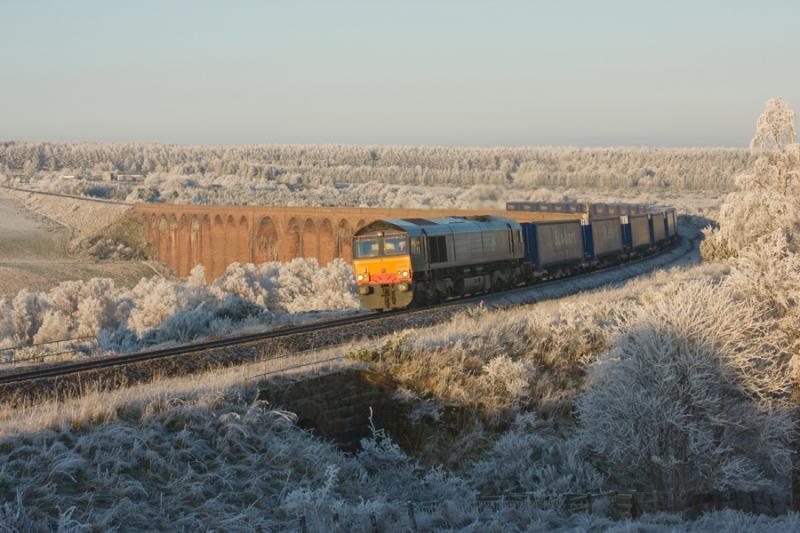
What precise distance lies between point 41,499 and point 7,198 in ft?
483

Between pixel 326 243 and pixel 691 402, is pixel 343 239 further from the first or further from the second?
pixel 691 402

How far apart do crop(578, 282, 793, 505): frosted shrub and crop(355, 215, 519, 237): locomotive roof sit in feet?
34.9

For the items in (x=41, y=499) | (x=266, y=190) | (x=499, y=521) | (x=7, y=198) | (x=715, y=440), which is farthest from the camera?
(x=266, y=190)

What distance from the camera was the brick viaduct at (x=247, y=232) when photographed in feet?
261

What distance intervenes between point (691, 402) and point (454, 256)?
1391cm

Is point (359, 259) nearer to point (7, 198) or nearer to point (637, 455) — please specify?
point (637, 455)

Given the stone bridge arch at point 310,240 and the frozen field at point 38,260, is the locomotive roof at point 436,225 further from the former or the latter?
the frozen field at point 38,260

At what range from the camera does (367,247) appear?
93.0 ft

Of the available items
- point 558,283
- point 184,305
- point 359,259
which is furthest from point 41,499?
point 184,305

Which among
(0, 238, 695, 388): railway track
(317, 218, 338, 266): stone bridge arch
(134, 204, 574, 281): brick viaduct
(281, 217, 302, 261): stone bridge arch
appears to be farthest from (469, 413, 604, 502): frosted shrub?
(281, 217, 302, 261): stone bridge arch

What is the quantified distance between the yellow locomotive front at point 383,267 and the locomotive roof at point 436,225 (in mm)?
94

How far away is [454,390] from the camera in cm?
1691

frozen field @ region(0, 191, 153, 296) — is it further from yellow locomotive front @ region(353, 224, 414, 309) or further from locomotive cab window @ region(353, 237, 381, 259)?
yellow locomotive front @ region(353, 224, 414, 309)

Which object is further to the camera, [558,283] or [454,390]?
[558,283]
